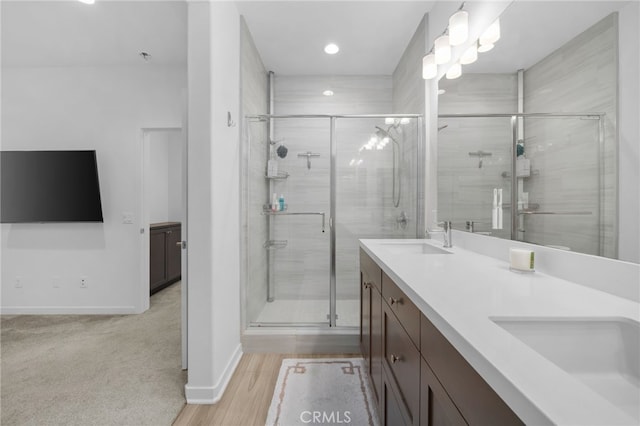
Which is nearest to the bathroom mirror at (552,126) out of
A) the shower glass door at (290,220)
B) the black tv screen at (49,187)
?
the shower glass door at (290,220)

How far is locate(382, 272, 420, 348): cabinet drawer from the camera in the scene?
0.87m

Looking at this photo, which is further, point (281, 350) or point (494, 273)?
point (281, 350)

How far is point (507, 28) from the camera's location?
1379 mm

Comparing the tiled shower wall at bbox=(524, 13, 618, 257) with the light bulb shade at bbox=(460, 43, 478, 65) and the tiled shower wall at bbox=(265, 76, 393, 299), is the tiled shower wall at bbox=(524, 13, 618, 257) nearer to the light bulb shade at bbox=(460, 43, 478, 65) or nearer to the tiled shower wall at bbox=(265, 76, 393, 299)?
the light bulb shade at bbox=(460, 43, 478, 65)

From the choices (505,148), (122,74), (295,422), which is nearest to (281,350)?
(295,422)

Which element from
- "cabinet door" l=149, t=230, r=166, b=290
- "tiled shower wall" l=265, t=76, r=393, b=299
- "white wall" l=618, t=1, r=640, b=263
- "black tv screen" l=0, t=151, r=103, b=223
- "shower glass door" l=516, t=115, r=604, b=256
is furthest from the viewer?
"cabinet door" l=149, t=230, r=166, b=290

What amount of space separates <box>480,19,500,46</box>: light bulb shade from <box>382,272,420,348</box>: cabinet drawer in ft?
4.47

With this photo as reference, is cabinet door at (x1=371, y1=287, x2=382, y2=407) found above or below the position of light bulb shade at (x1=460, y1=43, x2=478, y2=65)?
below

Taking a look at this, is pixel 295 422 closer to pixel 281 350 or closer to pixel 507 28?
pixel 281 350

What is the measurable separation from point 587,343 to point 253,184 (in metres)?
2.37

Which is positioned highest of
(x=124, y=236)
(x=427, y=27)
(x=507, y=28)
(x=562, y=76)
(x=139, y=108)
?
(x=427, y=27)

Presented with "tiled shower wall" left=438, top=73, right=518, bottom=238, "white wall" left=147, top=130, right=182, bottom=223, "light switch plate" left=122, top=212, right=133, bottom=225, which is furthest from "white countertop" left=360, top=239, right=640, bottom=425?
"white wall" left=147, top=130, right=182, bottom=223

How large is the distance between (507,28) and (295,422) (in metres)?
2.31

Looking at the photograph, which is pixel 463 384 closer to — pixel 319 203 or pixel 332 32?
pixel 319 203
